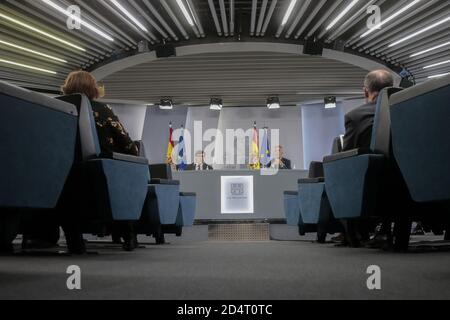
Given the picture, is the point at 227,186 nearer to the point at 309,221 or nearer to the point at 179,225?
the point at 179,225

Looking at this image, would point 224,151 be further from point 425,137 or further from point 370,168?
point 425,137

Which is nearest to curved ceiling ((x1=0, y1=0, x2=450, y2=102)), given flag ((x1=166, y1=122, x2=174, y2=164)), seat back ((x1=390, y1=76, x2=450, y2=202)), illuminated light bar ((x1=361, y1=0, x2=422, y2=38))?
illuminated light bar ((x1=361, y1=0, x2=422, y2=38))

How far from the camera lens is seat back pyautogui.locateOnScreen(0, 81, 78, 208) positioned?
1.81 metres

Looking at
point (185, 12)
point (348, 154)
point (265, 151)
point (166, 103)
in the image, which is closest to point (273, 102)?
point (265, 151)

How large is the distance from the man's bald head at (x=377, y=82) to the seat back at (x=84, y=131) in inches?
77.2

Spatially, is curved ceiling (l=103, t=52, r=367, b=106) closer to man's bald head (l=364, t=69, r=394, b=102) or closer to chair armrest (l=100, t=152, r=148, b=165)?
man's bald head (l=364, t=69, r=394, b=102)

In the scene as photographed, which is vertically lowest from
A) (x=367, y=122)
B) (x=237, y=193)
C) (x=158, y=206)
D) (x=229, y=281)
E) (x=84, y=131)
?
(x=229, y=281)

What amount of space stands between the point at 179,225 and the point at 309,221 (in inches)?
55.6

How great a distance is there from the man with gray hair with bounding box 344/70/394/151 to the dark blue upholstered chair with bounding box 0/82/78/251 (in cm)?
190

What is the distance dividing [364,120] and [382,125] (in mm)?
375

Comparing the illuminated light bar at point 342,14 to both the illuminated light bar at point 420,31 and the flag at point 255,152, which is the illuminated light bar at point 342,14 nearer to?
the illuminated light bar at point 420,31

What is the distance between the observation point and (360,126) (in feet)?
10.6

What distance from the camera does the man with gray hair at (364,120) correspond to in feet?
10.5

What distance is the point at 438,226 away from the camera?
2973mm
